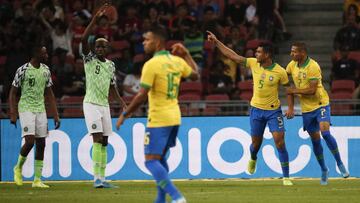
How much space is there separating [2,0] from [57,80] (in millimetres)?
4621

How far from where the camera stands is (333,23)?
29.0 meters

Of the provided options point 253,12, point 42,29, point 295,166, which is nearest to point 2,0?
point 42,29

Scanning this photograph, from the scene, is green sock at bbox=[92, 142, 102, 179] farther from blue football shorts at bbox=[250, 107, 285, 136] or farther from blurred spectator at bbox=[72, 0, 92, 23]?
blurred spectator at bbox=[72, 0, 92, 23]

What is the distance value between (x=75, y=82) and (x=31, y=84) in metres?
6.94

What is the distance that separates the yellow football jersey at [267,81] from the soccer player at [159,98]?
5380 millimetres

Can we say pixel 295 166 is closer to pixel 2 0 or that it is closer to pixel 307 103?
pixel 307 103

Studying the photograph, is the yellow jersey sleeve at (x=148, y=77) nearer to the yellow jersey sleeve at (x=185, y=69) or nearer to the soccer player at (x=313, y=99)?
the yellow jersey sleeve at (x=185, y=69)

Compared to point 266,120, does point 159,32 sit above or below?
above

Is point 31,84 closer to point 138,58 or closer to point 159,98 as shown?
point 159,98

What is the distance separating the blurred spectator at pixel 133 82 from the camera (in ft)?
84.8

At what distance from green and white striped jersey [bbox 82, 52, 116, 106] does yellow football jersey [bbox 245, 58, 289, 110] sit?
262 centimetres

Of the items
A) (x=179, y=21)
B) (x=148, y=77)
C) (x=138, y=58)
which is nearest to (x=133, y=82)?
(x=138, y=58)

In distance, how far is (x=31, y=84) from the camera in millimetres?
19203

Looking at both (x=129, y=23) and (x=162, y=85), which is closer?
(x=162, y=85)
